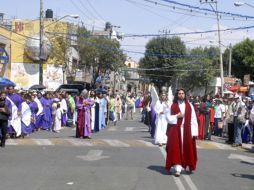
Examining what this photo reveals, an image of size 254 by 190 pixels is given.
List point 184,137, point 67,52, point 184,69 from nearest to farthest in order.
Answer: point 184,137, point 67,52, point 184,69

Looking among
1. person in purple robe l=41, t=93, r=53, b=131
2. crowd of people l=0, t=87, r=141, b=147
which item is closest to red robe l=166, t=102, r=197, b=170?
crowd of people l=0, t=87, r=141, b=147

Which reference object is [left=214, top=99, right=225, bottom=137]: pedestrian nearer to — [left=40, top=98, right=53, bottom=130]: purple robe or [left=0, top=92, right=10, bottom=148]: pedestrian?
[left=40, top=98, right=53, bottom=130]: purple robe

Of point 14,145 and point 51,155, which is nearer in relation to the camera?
point 51,155

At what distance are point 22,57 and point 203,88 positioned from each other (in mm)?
34698

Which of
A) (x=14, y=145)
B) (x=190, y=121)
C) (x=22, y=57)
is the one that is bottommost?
(x=14, y=145)

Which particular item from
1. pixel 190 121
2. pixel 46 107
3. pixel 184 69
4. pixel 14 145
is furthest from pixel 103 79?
pixel 190 121

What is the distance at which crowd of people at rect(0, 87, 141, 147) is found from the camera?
754 inches

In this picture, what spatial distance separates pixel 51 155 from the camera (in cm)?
1450

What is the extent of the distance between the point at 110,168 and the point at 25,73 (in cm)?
4435

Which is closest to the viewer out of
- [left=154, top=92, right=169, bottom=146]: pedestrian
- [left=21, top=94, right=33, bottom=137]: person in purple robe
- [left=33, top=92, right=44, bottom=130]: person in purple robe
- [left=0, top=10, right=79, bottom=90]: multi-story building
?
[left=154, top=92, right=169, bottom=146]: pedestrian

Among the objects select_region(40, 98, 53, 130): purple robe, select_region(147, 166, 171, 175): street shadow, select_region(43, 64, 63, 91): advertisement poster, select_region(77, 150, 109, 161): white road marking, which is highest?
select_region(43, 64, 63, 91): advertisement poster

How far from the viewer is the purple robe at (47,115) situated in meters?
25.2

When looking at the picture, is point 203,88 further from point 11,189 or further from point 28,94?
point 11,189

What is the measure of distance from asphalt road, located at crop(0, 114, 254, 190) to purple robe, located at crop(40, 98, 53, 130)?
24.0ft
